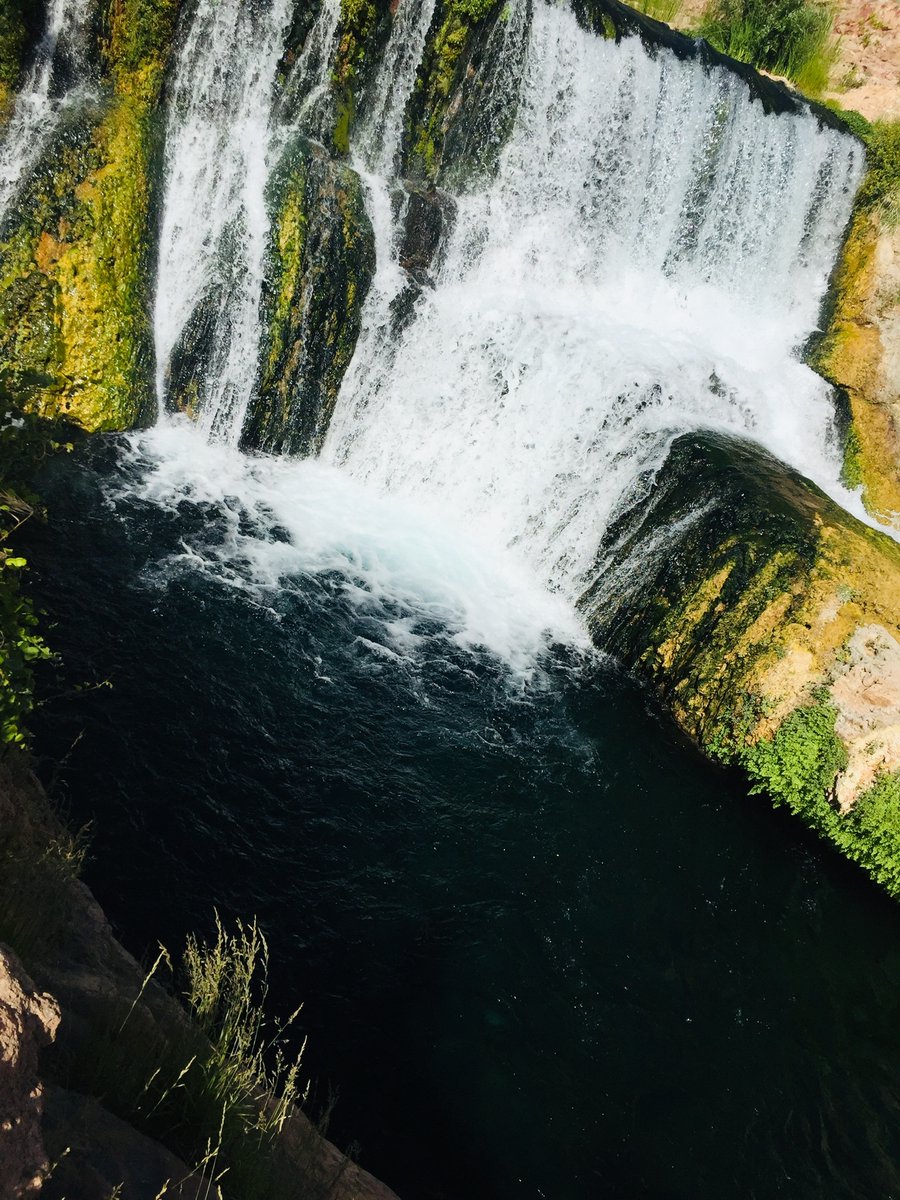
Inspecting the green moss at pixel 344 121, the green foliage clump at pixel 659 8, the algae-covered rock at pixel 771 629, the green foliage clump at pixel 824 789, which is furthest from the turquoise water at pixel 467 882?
the green foliage clump at pixel 659 8

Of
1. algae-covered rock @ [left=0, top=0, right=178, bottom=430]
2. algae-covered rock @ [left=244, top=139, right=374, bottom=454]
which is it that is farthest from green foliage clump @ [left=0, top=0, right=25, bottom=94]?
algae-covered rock @ [left=244, top=139, right=374, bottom=454]

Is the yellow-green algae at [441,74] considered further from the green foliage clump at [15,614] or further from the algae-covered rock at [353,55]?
the green foliage clump at [15,614]

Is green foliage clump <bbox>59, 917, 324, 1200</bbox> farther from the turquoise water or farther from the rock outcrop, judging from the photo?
the turquoise water

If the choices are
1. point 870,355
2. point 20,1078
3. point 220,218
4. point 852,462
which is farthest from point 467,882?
point 870,355

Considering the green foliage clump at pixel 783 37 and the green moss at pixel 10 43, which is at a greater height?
the green foliage clump at pixel 783 37

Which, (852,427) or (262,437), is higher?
(852,427)

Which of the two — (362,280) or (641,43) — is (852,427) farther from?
(362,280)

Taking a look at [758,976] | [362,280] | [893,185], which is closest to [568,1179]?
[758,976]
